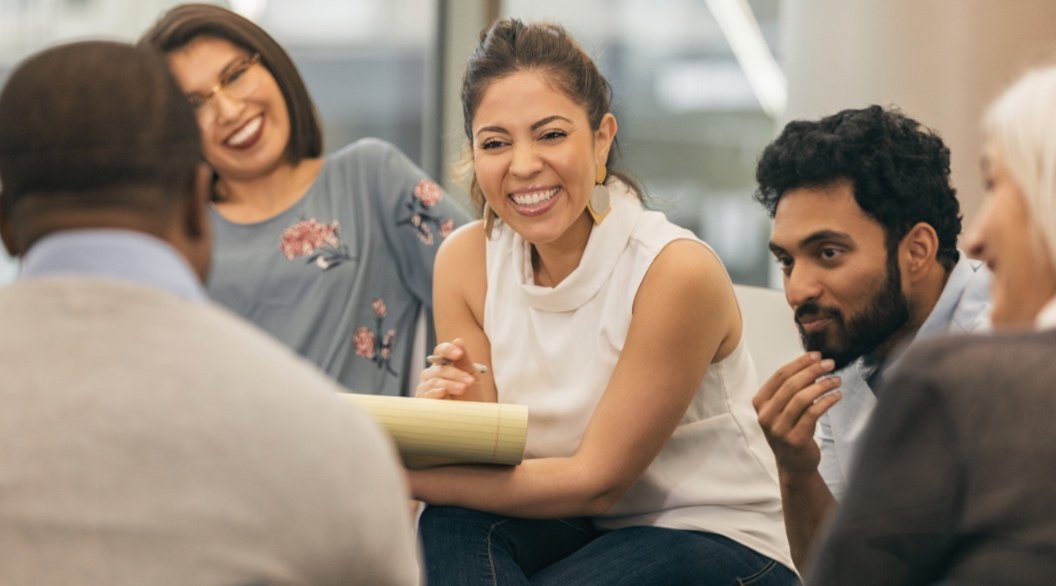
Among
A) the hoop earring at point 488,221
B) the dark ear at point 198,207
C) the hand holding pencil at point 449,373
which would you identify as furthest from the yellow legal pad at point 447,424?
the dark ear at point 198,207

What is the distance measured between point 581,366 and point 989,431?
117 centimetres

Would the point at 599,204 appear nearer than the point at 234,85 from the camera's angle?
Yes

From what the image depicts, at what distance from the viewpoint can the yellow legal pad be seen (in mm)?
1833

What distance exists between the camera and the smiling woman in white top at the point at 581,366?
Answer: 6.58 ft

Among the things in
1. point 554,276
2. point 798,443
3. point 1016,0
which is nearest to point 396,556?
point 798,443

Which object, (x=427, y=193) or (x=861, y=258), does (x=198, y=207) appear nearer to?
(x=861, y=258)

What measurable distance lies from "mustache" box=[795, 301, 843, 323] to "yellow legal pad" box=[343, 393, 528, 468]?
525 mm

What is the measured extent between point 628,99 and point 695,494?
7.26 feet

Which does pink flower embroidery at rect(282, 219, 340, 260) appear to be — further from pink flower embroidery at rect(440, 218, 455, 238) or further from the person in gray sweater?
the person in gray sweater

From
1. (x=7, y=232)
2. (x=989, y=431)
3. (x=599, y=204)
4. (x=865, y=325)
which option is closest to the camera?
(x=989, y=431)

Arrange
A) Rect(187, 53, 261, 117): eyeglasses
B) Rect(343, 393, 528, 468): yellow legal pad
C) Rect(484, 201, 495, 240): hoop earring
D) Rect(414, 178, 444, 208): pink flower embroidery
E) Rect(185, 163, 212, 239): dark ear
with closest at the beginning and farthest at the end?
1. Rect(185, 163, 212, 239): dark ear
2. Rect(343, 393, 528, 468): yellow legal pad
3. Rect(484, 201, 495, 240): hoop earring
4. Rect(187, 53, 261, 117): eyeglasses
5. Rect(414, 178, 444, 208): pink flower embroidery

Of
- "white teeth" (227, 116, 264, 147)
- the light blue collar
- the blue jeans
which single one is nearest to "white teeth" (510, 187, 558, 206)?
the blue jeans

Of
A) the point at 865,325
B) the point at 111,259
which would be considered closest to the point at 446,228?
the point at 865,325

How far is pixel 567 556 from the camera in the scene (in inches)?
82.6
